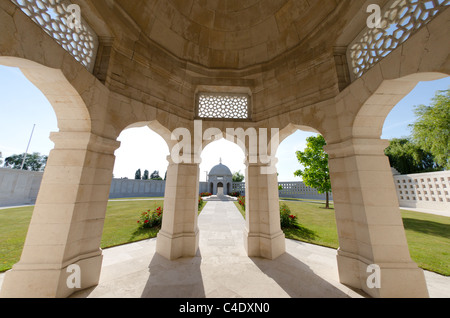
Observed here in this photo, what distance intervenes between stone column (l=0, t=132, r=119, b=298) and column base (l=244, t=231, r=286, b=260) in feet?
12.0

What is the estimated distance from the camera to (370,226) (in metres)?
3.01

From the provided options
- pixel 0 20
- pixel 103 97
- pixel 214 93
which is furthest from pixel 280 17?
pixel 0 20

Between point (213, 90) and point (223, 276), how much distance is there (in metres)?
5.62

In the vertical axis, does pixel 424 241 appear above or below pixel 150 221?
below

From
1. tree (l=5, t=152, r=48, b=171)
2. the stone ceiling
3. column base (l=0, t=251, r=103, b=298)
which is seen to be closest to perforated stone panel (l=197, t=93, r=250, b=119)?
the stone ceiling

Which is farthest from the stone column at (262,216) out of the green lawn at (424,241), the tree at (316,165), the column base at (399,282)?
the tree at (316,165)

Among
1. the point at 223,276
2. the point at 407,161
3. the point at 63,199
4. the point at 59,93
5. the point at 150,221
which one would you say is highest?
the point at 407,161

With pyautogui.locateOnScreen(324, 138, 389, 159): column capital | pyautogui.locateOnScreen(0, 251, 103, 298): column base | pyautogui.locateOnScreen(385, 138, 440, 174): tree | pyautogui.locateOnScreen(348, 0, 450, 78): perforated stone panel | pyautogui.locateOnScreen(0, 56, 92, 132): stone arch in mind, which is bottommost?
pyautogui.locateOnScreen(0, 251, 103, 298): column base

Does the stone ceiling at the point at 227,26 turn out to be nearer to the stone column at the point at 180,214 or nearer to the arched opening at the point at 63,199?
the arched opening at the point at 63,199

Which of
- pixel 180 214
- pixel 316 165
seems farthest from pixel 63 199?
pixel 316 165

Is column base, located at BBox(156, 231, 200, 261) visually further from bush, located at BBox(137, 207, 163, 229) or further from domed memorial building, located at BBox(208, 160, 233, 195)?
domed memorial building, located at BBox(208, 160, 233, 195)

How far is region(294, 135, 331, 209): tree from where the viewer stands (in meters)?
14.8

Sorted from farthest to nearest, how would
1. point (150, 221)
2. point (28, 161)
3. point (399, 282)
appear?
point (28, 161), point (150, 221), point (399, 282)

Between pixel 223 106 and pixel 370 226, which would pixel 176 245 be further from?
pixel 223 106
